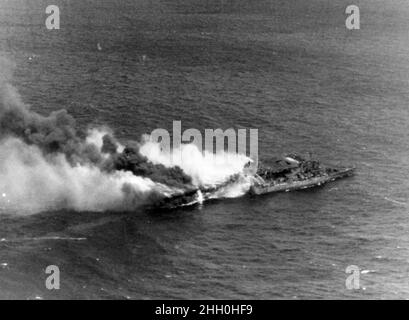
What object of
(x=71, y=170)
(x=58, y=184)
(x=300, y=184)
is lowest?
(x=300, y=184)

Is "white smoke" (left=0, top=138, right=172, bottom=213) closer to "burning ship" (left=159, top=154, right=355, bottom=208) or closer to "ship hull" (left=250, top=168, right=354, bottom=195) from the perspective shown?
"burning ship" (left=159, top=154, right=355, bottom=208)

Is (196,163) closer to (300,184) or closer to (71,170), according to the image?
(300,184)

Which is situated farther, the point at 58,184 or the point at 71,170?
the point at 71,170

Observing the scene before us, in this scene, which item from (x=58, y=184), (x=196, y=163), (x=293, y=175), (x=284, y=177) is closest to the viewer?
(x=58, y=184)

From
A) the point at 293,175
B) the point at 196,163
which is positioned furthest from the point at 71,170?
the point at 293,175

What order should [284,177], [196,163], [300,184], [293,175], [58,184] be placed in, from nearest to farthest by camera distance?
[58,184], [196,163], [300,184], [284,177], [293,175]

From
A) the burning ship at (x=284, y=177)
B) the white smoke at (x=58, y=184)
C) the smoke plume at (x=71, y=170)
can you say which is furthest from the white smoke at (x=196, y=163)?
the white smoke at (x=58, y=184)
